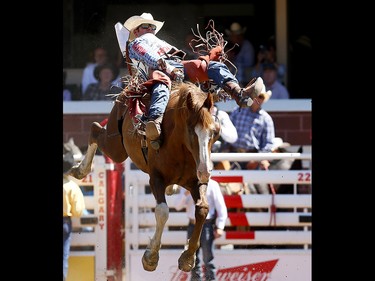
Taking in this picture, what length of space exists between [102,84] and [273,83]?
2.07 m

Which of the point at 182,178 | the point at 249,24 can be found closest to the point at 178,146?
the point at 182,178

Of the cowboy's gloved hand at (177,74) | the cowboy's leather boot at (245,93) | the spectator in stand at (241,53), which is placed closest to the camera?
the cowboy's leather boot at (245,93)

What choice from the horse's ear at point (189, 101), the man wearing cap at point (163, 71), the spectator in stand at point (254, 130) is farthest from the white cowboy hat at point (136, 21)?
the spectator in stand at point (254, 130)

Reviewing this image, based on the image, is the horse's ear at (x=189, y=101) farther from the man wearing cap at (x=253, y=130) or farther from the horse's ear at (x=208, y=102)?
the man wearing cap at (x=253, y=130)

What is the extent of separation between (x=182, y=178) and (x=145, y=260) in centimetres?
73

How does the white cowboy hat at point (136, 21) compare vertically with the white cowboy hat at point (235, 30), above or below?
below

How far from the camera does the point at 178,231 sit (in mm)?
13086

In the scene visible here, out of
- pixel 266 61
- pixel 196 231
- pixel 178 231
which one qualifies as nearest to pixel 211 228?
pixel 178 231

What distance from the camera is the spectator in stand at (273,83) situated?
15.5m

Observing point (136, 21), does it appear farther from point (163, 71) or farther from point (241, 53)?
point (241, 53)

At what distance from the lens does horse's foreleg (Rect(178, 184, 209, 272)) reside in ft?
33.5

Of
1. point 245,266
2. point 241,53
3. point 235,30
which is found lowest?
point 245,266

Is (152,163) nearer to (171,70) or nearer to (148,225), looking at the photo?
(171,70)

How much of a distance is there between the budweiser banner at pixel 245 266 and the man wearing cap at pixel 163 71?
107 inches
